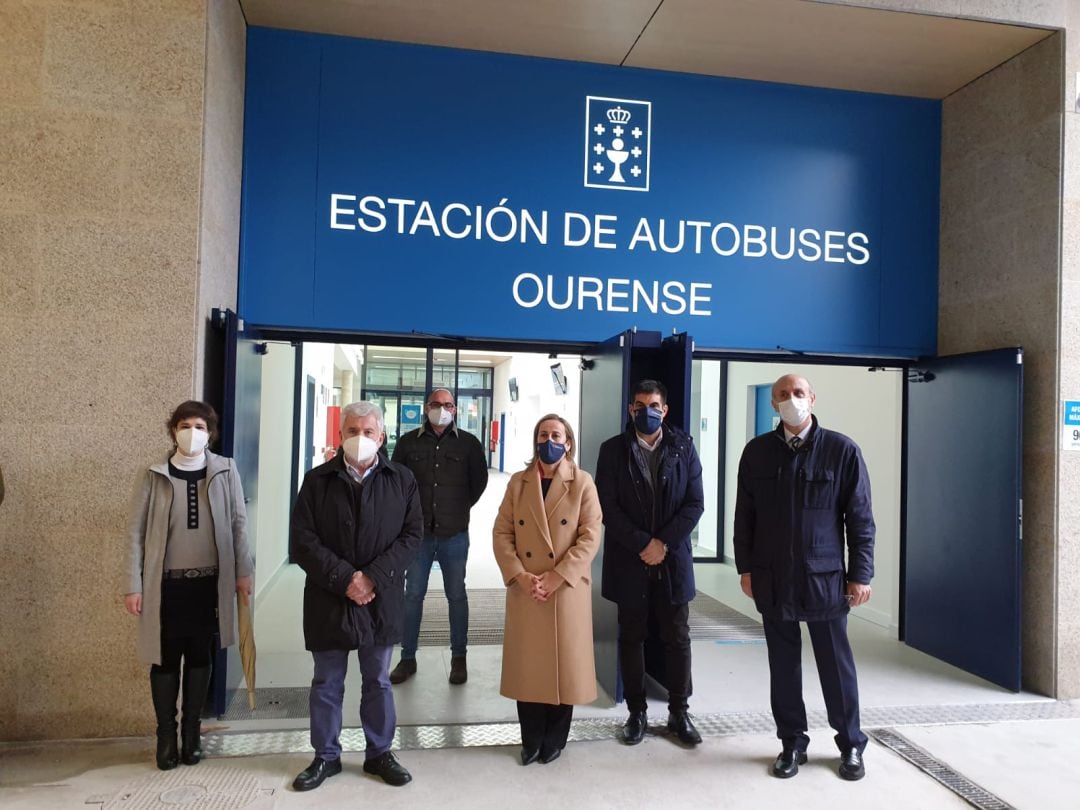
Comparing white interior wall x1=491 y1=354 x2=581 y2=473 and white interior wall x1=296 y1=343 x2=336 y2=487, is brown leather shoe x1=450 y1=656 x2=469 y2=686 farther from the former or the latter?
white interior wall x1=491 y1=354 x2=581 y2=473

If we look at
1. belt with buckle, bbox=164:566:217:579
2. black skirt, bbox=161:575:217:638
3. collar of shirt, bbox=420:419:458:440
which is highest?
collar of shirt, bbox=420:419:458:440

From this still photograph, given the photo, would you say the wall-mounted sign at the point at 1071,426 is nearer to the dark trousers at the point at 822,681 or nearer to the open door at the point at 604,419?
the dark trousers at the point at 822,681

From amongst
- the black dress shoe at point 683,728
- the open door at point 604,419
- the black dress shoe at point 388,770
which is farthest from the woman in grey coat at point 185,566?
the black dress shoe at point 683,728

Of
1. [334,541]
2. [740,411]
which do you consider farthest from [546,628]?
[740,411]

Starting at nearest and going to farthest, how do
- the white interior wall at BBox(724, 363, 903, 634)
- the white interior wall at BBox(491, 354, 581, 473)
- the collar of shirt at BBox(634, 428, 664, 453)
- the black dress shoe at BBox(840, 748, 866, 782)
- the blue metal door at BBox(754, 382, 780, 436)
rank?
the black dress shoe at BBox(840, 748, 866, 782), the collar of shirt at BBox(634, 428, 664, 453), the white interior wall at BBox(724, 363, 903, 634), the blue metal door at BBox(754, 382, 780, 436), the white interior wall at BBox(491, 354, 581, 473)

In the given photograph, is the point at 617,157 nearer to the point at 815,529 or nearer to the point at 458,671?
the point at 815,529

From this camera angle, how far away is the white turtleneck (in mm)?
3172

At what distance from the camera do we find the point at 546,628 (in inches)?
130

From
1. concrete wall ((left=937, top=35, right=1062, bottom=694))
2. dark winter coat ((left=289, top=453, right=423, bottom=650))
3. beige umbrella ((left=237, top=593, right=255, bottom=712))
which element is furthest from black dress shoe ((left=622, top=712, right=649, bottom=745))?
concrete wall ((left=937, top=35, right=1062, bottom=694))

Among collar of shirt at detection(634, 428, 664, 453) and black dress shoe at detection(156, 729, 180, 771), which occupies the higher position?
collar of shirt at detection(634, 428, 664, 453)

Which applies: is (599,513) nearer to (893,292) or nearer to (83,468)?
(83,468)

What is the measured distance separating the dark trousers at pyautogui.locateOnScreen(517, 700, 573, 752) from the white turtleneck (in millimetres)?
1708

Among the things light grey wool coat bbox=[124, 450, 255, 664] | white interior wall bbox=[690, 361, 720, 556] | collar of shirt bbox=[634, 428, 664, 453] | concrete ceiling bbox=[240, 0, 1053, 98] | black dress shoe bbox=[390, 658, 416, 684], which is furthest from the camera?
white interior wall bbox=[690, 361, 720, 556]

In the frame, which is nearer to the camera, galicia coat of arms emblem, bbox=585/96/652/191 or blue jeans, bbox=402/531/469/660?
blue jeans, bbox=402/531/469/660
